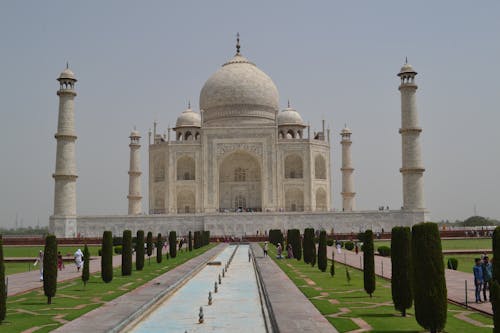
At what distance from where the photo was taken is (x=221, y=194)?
3819cm

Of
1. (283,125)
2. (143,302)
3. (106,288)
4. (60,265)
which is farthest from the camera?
(283,125)

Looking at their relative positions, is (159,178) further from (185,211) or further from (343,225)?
(343,225)

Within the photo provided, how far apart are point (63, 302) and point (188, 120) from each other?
32.2 m

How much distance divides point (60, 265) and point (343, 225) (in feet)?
60.0

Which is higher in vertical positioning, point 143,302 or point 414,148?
point 414,148

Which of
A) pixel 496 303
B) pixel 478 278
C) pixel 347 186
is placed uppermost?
pixel 347 186

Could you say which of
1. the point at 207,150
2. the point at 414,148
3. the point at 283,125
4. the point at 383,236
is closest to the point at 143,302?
the point at 383,236

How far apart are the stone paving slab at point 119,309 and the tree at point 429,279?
3.75 meters

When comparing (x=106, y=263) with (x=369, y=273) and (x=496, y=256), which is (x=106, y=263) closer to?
(x=369, y=273)

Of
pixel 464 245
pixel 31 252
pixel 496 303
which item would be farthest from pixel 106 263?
pixel 464 245

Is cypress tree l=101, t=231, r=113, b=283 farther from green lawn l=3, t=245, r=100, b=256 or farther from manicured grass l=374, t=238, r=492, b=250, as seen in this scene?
manicured grass l=374, t=238, r=492, b=250

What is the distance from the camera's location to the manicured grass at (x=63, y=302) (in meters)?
8.08

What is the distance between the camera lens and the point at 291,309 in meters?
8.77

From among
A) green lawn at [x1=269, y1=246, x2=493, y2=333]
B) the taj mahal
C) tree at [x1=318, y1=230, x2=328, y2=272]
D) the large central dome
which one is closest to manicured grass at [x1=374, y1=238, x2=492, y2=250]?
the taj mahal
